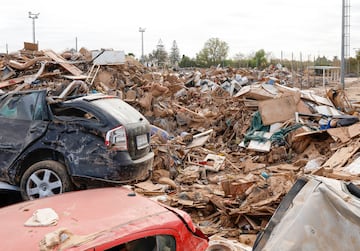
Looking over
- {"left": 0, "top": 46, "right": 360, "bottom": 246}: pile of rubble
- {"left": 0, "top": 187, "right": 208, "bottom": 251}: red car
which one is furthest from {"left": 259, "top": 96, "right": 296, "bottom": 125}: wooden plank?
{"left": 0, "top": 187, "right": 208, "bottom": 251}: red car

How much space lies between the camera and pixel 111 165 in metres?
5.57

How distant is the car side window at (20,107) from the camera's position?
20.0 feet

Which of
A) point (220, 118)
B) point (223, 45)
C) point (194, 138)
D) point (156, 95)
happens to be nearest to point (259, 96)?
point (220, 118)

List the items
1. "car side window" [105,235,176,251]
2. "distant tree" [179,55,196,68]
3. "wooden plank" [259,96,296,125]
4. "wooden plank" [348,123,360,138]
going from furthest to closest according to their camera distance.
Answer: "distant tree" [179,55,196,68]
"wooden plank" [259,96,296,125]
"wooden plank" [348,123,360,138]
"car side window" [105,235,176,251]

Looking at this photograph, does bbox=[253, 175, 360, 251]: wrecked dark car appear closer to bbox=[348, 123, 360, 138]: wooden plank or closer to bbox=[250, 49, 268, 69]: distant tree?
bbox=[348, 123, 360, 138]: wooden plank

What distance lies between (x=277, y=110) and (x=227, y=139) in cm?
208

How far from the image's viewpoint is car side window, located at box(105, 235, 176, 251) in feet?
9.59

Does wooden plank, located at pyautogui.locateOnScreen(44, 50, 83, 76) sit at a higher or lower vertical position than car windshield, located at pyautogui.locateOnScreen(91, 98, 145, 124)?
higher

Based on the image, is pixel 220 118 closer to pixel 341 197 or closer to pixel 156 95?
pixel 156 95

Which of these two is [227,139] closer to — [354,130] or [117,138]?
[354,130]

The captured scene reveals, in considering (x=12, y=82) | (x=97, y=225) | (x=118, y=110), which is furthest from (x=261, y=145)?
(x=97, y=225)

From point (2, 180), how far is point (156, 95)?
9692mm

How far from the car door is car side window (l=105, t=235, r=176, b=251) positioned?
336 centimetres

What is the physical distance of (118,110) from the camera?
6.07m
